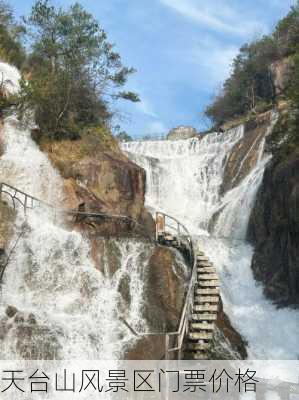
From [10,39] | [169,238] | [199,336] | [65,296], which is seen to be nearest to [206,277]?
[199,336]

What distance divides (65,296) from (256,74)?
1684 inches

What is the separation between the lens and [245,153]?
1497 inches

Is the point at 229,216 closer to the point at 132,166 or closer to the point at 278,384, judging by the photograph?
the point at 132,166

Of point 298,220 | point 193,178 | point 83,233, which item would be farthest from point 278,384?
point 193,178

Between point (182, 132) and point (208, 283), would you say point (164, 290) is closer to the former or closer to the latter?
point (208, 283)

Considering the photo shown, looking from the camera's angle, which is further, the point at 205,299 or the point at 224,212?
the point at 224,212

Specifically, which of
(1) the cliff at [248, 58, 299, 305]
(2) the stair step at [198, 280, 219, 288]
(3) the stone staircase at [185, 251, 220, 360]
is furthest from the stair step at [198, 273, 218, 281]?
(1) the cliff at [248, 58, 299, 305]

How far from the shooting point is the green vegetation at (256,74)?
52.6 metres

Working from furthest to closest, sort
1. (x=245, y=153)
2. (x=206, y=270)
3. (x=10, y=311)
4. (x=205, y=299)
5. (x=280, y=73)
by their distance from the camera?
(x=280, y=73), (x=245, y=153), (x=206, y=270), (x=205, y=299), (x=10, y=311)

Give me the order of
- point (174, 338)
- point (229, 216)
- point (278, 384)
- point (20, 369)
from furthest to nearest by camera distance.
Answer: point (229, 216)
point (174, 338)
point (20, 369)
point (278, 384)

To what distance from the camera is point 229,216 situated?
104 feet

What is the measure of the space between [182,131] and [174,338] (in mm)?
46145

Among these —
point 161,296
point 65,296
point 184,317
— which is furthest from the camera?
point 161,296

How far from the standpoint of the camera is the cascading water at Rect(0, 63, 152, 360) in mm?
16375
